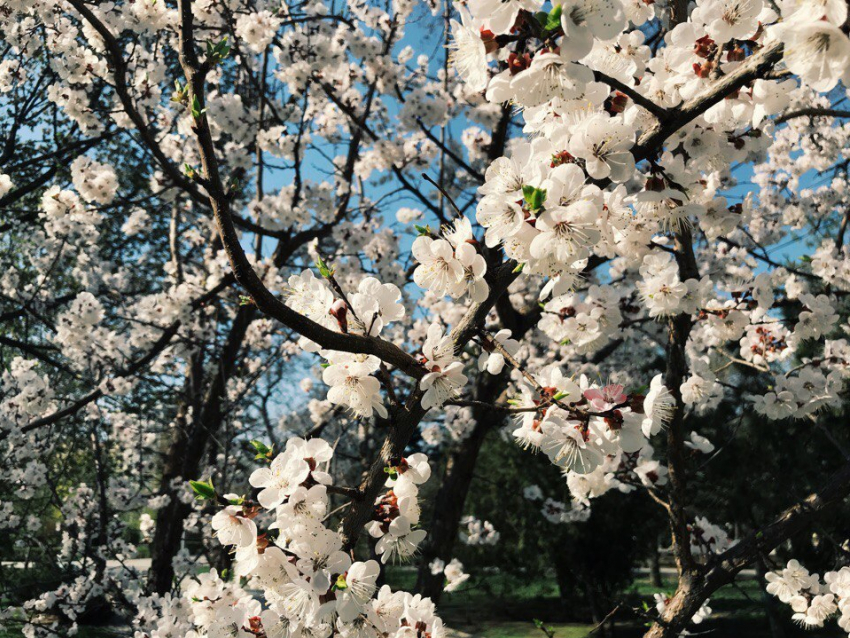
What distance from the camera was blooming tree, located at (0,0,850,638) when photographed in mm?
1228

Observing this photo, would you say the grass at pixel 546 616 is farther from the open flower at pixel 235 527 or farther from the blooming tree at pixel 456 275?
the open flower at pixel 235 527

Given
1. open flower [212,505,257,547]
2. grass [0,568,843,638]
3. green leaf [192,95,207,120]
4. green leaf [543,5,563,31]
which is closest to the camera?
green leaf [543,5,563,31]

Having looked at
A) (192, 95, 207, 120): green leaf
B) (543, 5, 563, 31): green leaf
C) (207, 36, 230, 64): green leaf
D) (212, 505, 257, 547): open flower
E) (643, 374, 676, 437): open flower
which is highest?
(207, 36, 230, 64): green leaf

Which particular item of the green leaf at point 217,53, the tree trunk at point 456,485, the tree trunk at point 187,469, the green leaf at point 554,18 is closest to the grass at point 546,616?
the tree trunk at point 187,469

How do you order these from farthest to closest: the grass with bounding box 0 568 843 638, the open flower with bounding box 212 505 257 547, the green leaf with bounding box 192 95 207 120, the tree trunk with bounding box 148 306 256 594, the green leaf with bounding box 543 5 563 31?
the grass with bounding box 0 568 843 638 → the tree trunk with bounding box 148 306 256 594 → the open flower with bounding box 212 505 257 547 → the green leaf with bounding box 192 95 207 120 → the green leaf with bounding box 543 5 563 31

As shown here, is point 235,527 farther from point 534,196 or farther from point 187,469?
point 187,469

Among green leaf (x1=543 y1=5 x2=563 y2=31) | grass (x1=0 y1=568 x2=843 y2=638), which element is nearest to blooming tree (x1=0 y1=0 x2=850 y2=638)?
green leaf (x1=543 y1=5 x2=563 y2=31)

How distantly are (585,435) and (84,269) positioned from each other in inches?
295

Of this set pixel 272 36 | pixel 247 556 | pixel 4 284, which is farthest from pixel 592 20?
pixel 4 284

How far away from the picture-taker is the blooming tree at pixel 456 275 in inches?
48.3

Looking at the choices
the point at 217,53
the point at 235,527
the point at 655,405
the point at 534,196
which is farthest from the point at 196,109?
the point at 655,405

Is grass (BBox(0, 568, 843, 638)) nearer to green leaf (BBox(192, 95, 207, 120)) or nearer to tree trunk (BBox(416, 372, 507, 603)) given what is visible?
tree trunk (BBox(416, 372, 507, 603))

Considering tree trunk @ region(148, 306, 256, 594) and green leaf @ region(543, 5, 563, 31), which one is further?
tree trunk @ region(148, 306, 256, 594)

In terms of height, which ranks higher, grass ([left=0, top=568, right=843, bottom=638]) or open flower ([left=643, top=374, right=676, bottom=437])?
open flower ([left=643, top=374, right=676, bottom=437])
